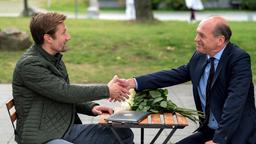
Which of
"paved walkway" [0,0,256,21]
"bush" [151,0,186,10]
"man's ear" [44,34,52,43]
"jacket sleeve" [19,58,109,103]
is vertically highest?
"man's ear" [44,34,52,43]

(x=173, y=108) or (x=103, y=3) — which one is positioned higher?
(x=173, y=108)

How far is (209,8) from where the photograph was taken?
3906 cm

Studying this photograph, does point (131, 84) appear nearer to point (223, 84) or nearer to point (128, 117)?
point (128, 117)

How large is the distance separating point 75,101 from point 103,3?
3726cm

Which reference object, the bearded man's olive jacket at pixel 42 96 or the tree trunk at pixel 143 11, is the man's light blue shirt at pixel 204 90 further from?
the tree trunk at pixel 143 11

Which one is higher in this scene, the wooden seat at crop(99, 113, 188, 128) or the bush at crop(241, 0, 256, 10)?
the wooden seat at crop(99, 113, 188, 128)

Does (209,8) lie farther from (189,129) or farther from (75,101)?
(75,101)

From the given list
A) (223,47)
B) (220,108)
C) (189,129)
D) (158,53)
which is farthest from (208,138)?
(158,53)

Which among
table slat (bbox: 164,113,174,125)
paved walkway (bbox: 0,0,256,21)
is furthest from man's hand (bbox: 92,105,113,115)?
paved walkway (bbox: 0,0,256,21)

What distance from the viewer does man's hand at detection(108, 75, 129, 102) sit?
182 inches

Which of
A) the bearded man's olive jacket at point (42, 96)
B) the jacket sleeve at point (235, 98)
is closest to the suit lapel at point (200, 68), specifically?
the jacket sleeve at point (235, 98)

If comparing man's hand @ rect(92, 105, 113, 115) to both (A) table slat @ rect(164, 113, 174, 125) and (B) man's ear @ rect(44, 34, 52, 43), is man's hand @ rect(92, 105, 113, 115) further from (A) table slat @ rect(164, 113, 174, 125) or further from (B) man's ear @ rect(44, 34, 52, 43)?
(B) man's ear @ rect(44, 34, 52, 43)

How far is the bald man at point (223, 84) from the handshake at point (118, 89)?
0.55 metres

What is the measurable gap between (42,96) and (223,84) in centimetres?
135
